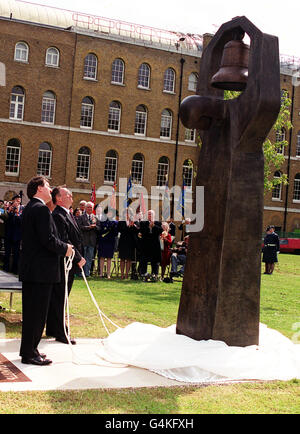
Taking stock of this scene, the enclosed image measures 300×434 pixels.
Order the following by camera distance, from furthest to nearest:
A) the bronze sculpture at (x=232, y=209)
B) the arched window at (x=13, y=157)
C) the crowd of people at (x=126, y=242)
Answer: the arched window at (x=13, y=157), the crowd of people at (x=126, y=242), the bronze sculpture at (x=232, y=209)

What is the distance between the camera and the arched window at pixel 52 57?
43125 millimetres

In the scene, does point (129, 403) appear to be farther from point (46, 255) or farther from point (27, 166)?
point (27, 166)

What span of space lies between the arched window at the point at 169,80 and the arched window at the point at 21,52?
11.0 metres

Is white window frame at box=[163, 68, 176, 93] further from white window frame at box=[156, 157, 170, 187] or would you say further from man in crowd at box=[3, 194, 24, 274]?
man in crowd at box=[3, 194, 24, 274]

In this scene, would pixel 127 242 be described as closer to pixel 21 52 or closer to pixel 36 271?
pixel 36 271

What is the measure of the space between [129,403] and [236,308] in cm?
256

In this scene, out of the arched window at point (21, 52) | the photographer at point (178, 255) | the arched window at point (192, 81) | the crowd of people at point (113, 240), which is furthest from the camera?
the arched window at point (192, 81)

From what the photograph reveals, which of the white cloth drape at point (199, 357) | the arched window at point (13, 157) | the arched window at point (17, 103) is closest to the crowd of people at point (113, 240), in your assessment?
the white cloth drape at point (199, 357)

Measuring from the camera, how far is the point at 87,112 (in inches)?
1766

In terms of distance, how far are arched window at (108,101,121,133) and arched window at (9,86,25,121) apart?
21.6ft

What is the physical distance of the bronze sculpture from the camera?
7668 millimetres

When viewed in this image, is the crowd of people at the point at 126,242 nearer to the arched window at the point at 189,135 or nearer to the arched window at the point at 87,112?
the arched window at the point at 87,112

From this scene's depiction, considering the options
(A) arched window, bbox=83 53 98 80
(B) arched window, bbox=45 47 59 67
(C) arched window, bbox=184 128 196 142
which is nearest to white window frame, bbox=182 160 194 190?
(C) arched window, bbox=184 128 196 142
